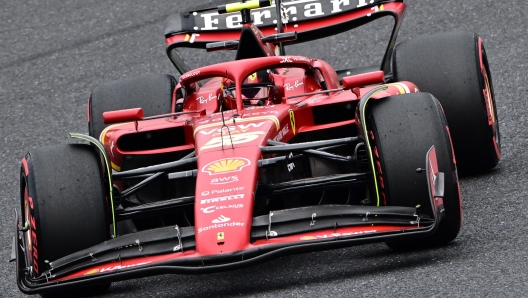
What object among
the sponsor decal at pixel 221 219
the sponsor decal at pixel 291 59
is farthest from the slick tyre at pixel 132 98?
the sponsor decal at pixel 221 219

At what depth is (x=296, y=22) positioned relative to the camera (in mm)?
9719

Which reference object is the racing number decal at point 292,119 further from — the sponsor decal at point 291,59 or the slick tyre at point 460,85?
the slick tyre at point 460,85

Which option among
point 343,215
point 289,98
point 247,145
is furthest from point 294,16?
point 343,215

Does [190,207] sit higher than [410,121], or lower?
lower

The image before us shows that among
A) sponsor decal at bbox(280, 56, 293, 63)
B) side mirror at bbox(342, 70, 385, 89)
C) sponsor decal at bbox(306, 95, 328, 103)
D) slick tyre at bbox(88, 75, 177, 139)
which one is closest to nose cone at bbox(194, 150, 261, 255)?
side mirror at bbox(342, 70, 385, 89)

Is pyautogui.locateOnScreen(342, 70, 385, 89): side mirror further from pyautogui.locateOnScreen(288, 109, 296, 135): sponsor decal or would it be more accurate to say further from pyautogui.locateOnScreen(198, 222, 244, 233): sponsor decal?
pyautogui.locateOnScreen(198, 222, 244, 233): sponsor decal

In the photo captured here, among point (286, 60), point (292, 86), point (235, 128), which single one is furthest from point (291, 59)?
point (235, 128)

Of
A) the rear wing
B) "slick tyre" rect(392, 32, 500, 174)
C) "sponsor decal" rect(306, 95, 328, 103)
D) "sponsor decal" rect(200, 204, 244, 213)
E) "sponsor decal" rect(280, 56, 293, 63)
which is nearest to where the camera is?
"sponsor decal" rect(200, 204, 244, 213)

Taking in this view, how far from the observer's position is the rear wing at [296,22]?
9.53 metres

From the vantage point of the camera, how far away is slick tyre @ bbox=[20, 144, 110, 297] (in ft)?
20.9

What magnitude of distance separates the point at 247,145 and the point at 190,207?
0.48 meters

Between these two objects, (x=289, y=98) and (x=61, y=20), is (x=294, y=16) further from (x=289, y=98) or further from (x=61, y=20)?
(x=61, y=20)

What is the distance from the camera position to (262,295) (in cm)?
595

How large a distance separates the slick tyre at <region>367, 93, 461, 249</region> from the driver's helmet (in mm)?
1688
